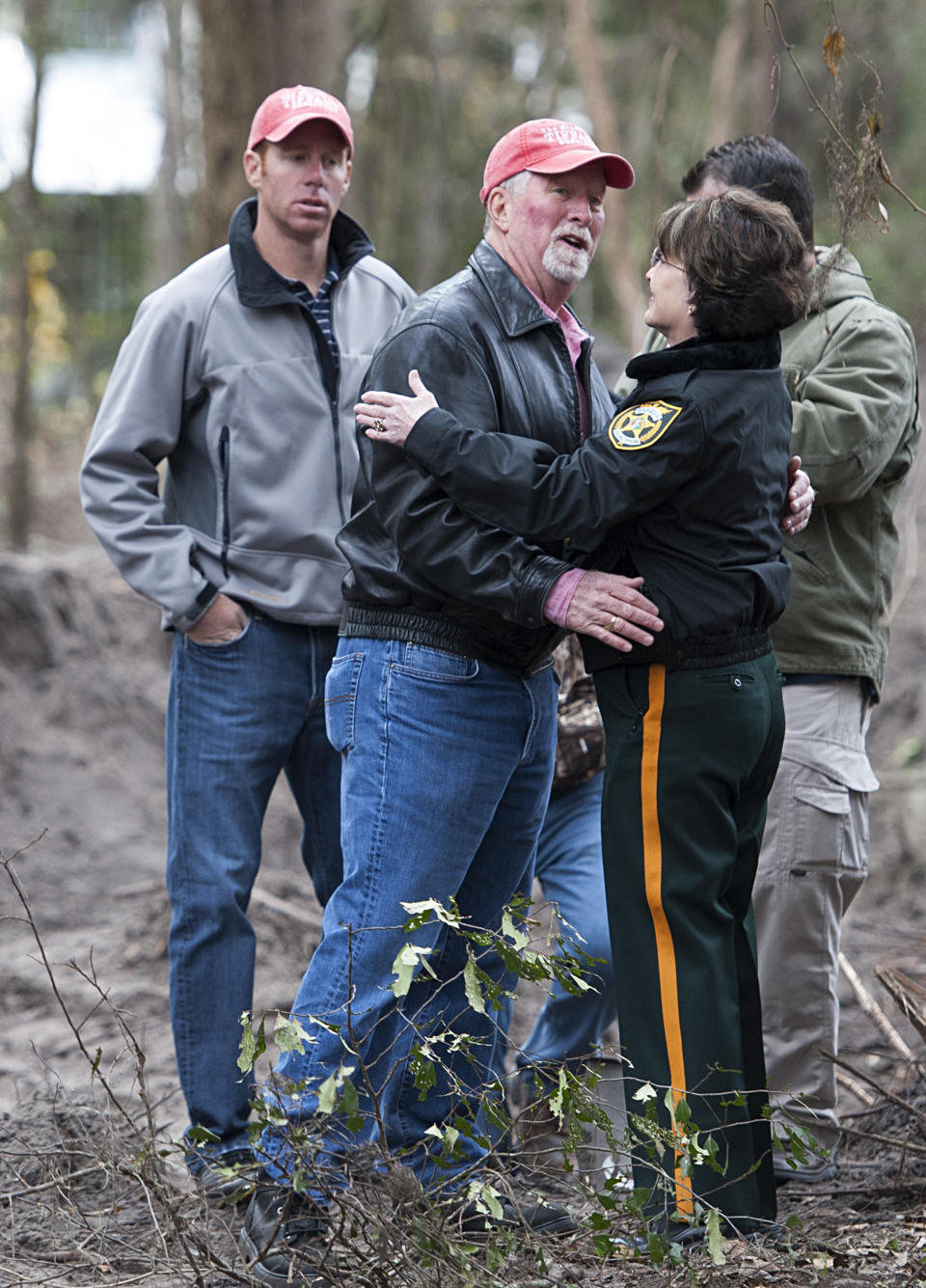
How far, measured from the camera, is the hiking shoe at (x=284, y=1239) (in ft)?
8.90

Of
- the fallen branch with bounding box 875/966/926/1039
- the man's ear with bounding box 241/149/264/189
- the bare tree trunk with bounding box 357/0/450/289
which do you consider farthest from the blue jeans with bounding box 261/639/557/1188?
the bare tree trunk with bounding box 357/0/450/289

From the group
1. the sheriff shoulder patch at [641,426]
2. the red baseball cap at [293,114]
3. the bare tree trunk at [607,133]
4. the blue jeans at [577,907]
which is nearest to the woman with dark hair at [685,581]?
the sheriff shoulder patch at [641,426]

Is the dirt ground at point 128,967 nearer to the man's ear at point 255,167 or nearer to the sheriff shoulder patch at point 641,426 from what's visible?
the sheriff shoulder patch at point 641,426

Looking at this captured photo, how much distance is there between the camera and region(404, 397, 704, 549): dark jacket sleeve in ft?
8.92

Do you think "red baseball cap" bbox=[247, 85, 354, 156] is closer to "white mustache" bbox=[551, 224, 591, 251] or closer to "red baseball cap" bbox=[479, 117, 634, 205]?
"red baseball cap" bbox=[479, 117, 634, 205]

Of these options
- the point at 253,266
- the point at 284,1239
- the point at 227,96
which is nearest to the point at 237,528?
the point at 253,266

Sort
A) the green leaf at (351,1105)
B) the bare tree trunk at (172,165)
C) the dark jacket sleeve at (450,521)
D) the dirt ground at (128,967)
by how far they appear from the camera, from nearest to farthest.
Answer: the green leaf at (351,1105) < the dark jacket sleeve at (450,521) < the dirt ground at (128,967) < the bare tree trunk at (172,165)

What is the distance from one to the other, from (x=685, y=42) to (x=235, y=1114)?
57.7 feet

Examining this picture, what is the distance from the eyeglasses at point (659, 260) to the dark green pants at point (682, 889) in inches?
31.9

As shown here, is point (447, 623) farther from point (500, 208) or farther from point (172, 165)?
point (172, 165)

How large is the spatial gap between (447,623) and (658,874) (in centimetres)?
67

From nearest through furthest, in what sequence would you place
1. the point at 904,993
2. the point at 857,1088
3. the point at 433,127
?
the point at 904,993
the point at 857,1088
the point at 433,127

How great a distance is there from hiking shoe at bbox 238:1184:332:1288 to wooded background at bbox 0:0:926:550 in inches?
101

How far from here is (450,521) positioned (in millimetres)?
2828
